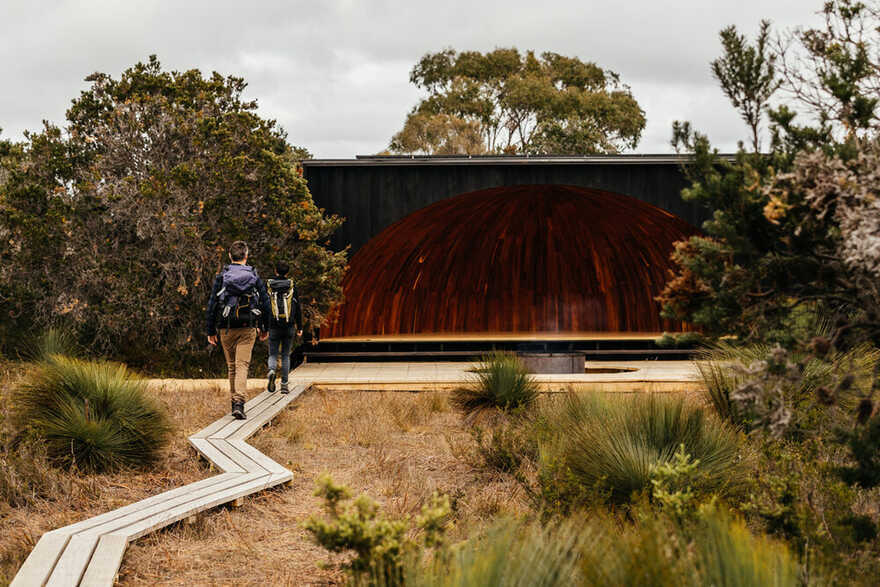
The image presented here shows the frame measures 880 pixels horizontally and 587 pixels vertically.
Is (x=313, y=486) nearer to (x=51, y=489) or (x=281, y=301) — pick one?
(x=51, y=489)

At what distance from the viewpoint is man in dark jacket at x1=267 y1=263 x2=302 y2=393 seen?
9.03 m

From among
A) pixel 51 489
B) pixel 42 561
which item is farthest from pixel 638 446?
pixel 51 489

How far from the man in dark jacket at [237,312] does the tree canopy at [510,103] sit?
903 inches

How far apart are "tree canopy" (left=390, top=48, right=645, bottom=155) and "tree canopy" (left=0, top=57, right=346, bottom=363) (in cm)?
1904

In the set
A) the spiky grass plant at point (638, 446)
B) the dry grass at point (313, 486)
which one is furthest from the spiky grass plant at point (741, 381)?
the dry grass at point (313, 486)

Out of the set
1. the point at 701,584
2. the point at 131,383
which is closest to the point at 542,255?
the point at 131,383

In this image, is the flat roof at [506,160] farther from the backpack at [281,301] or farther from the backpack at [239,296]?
the backpack at [239,296]

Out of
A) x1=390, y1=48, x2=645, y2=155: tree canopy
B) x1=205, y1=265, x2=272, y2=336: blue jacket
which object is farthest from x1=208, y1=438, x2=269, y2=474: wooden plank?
x1=390, y1=48, x2=645, y2=155: tree canopy

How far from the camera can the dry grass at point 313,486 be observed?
4129 millimetres

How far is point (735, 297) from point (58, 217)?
991 cm

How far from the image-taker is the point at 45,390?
6.43 metres

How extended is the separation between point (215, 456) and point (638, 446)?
3.12 metres

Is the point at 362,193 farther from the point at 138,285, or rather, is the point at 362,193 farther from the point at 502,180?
the point at 138,285

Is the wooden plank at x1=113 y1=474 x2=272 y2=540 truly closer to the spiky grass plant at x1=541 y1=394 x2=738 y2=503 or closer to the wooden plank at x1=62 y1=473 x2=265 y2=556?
the wooden plank at x1=62 y1=473 x2=265 y2=556
